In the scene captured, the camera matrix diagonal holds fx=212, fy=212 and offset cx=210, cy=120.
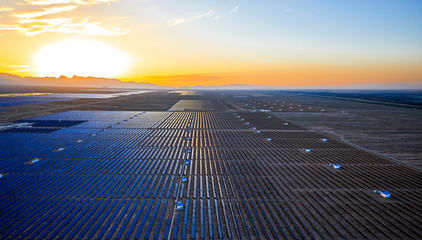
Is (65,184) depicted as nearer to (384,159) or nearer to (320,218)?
(320,218)

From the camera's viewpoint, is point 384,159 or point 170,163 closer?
point 170,163

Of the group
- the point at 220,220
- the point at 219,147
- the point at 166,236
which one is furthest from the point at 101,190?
the point at 219,147

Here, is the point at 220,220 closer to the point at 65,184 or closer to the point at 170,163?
the point at 170,163

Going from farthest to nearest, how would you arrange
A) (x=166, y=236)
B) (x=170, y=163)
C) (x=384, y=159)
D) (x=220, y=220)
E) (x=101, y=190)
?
(x=384, y=159)
(x=170, y=163)
(x=101, y=190)
(x=220, y=220)
(x=166, y=236)

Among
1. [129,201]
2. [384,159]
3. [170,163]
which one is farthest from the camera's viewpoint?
[384,159]
